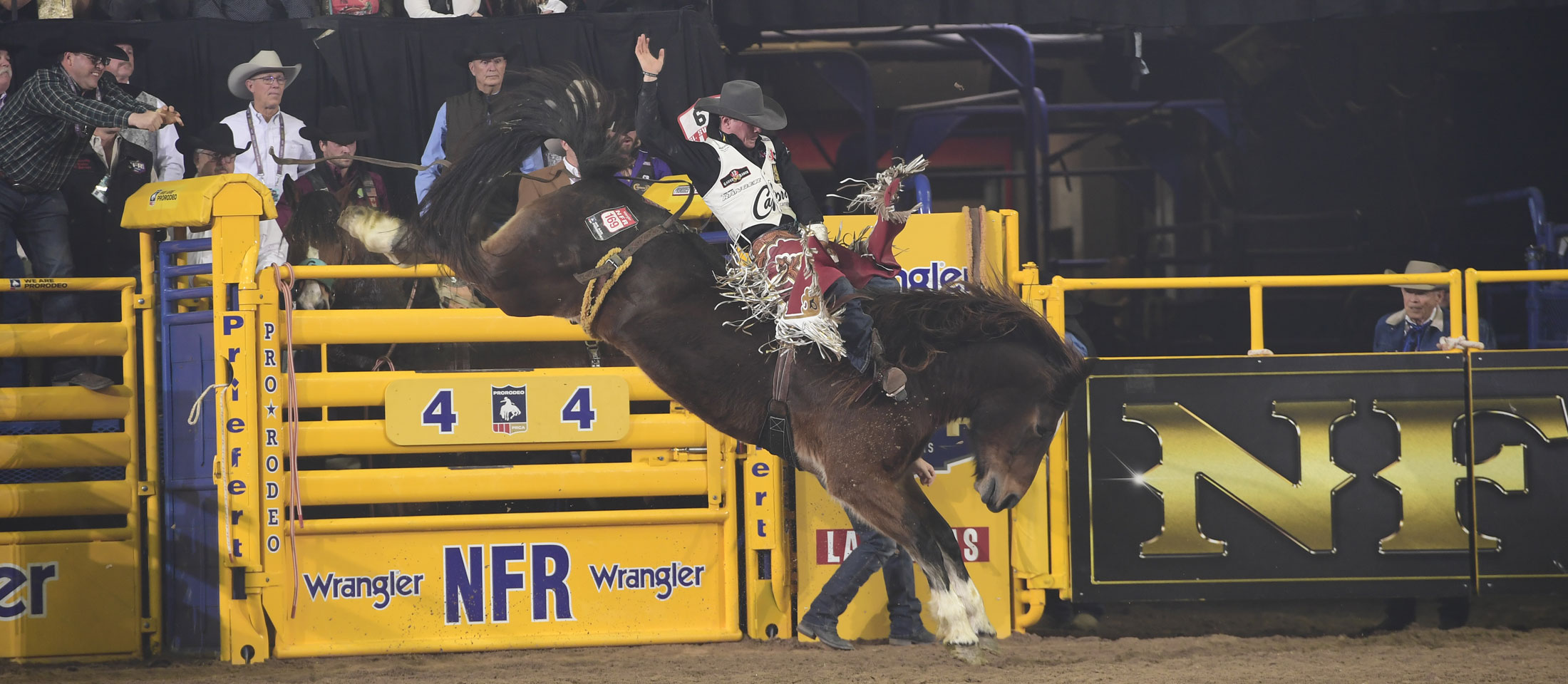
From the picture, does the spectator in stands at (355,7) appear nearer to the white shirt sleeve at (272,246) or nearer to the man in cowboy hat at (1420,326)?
the white shirt sleeve at (272,246)

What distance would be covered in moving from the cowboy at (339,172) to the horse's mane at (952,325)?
315 centimetres

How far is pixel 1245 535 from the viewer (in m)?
5.11

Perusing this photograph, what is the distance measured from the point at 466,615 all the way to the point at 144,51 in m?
4.20

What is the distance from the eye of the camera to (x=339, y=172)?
6.49 metres

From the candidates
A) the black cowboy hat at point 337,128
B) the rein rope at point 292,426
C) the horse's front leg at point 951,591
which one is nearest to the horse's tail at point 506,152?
the rein rope at point 292,426

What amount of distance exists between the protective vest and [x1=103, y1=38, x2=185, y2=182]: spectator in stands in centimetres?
380

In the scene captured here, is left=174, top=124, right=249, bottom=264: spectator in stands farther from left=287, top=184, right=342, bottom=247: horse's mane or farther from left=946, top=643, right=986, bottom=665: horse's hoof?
left=946, top=643, right=986, bottom=665: horse's hoof

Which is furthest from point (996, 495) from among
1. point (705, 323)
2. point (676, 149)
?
point (676, 149)

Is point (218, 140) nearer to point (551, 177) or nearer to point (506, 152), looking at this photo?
point (551, 177)

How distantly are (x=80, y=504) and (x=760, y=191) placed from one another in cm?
305

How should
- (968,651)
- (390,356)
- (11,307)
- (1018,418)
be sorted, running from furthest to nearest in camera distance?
1. (11,307)
2. (390,356)
3. (1018,418)
4. (968,651)

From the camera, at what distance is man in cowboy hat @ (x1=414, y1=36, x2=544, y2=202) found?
6.68 m

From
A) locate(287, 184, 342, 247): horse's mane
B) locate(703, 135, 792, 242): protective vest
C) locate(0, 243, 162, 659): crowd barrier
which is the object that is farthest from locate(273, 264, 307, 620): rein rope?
locate(703, 135, 792, 242): protective vest

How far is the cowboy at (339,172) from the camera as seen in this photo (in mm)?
6262
